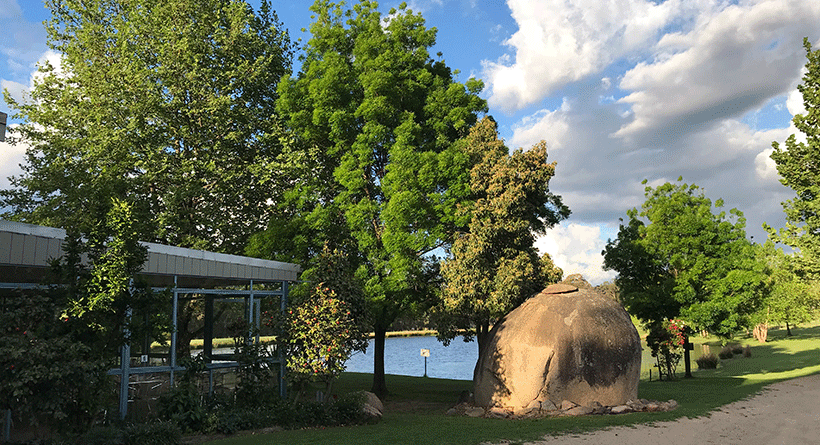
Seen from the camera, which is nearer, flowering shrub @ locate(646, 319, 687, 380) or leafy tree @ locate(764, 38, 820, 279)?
leafy tree @ locate(764, 38, 820, 279)

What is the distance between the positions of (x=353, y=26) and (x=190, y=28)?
20.8ft

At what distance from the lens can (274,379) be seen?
581 inches

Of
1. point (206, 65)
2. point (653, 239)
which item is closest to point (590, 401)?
point (653, 239)

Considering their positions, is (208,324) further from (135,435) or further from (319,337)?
(135,435)

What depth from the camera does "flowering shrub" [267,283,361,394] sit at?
1314cm

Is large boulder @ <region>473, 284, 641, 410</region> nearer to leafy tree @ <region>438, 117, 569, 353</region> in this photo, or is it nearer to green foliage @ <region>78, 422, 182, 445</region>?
leafy tree @ <region>438, 117, 569, 353</region>

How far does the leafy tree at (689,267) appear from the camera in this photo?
2566 cm

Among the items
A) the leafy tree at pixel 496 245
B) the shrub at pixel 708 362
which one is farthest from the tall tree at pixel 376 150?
the shrub at pixel 708 362

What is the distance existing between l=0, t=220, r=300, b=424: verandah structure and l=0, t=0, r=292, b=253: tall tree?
5168 mm

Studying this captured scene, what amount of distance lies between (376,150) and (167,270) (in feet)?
34.8

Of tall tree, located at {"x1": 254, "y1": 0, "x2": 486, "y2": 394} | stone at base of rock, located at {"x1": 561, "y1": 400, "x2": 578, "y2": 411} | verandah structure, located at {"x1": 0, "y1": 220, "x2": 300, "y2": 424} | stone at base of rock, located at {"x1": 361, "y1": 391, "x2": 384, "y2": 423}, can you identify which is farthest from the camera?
tall tree, located at {"x1": 254, "y1": 0, "x2": 486, "y2": 394}

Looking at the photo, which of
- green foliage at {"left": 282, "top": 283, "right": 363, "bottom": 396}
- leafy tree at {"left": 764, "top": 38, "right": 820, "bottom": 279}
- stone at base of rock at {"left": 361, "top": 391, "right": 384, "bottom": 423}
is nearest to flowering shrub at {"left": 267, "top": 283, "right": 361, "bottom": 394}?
green foliage at {"left": 282, "top": 283, "right": 363, "bottom": 396}

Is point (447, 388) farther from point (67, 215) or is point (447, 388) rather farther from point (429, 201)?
point (67, 215)

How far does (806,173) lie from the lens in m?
21.2
